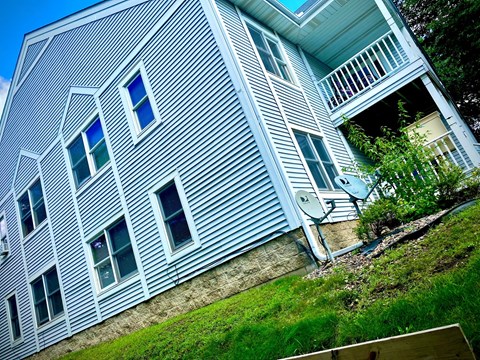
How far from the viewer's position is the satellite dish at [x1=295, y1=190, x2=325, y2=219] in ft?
18.5

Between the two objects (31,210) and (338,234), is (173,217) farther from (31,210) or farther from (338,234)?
(31,210)

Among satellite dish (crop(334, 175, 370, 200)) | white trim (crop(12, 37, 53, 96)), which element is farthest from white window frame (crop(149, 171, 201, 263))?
white trim (crop(12, 37, 53, 96))

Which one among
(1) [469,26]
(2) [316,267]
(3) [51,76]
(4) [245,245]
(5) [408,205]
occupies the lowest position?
(2) [316,267]

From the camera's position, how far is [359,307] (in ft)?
10.4

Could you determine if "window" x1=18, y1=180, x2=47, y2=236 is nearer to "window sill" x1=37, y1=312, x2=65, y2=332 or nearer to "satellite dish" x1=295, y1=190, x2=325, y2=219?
"window sill" x1=37, y1=312, x2=65, y2=332

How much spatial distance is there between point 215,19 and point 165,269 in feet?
19.0

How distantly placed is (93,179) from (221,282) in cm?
546

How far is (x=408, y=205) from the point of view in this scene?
5.91m

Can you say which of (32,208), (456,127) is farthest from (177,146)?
(32,208)

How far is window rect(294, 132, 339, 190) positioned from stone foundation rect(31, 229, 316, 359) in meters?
2.35

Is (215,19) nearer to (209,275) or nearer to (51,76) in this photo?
(209,275)

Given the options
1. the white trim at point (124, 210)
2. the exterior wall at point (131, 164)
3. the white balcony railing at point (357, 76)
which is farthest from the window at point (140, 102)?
the white balcony railing at point (357, 76)

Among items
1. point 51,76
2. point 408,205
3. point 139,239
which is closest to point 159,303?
point 139,239

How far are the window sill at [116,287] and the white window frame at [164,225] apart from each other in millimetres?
1381
